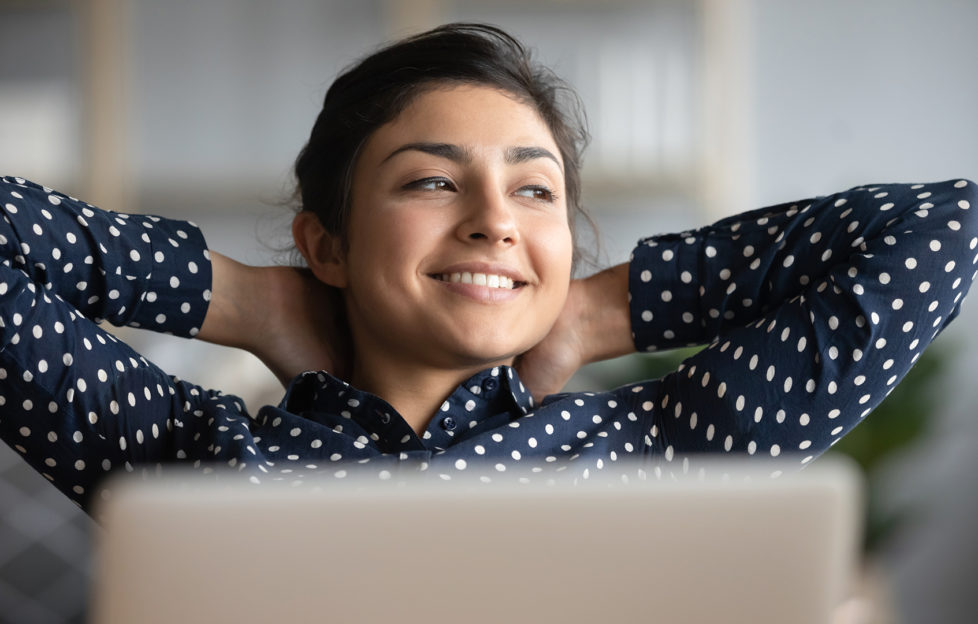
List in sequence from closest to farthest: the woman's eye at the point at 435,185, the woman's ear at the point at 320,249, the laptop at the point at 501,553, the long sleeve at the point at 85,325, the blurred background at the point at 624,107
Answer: the laptop at the point at 501,553 → the long sleeve at the point at 85,325 → the woman's eye at the point at 435,185 → the woman's ear at the point at 320,249 → the blurred background at the point at 624,107

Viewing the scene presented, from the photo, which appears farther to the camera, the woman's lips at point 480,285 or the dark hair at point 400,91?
the dark hair at point 400,91

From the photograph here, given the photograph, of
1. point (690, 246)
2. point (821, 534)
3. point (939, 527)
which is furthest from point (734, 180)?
point (821, 534)

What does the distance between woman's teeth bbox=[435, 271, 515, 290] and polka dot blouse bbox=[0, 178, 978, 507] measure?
124 millimetres

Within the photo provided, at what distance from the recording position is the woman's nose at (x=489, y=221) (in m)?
1.16

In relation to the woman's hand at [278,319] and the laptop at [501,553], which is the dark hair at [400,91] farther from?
the laptop at [501,553]

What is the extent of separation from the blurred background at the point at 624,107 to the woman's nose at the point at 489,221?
6.71 feet

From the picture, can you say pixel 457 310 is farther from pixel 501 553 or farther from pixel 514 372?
pixel 501 553

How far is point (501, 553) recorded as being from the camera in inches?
17.5

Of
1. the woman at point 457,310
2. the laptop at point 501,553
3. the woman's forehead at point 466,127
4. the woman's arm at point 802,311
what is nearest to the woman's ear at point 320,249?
the woman at point 457,310

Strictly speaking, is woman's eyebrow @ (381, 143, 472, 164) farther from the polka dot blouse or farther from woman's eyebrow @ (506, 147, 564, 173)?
the polka dot blouse

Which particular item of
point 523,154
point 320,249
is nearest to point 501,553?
point 523,154

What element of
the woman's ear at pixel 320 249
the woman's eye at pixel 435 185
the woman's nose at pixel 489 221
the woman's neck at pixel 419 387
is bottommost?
the woman's neck at pixel 419 387

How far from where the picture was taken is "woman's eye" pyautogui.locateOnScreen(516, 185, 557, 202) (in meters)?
1.24

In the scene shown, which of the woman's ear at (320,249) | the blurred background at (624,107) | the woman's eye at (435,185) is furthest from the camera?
the blurred background at (624,107)
